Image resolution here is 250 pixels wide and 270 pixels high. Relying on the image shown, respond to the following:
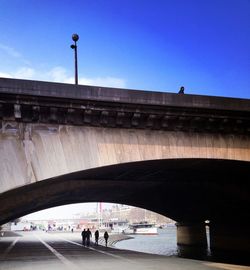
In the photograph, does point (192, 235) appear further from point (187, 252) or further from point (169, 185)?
point (169, 185)

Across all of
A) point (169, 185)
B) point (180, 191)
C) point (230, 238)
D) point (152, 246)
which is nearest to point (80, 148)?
point (169, 185)

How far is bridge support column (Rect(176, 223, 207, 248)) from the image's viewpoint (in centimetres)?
4606

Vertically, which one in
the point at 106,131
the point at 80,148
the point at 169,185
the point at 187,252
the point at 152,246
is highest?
the point at 106,131

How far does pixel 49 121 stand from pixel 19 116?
1.08 m

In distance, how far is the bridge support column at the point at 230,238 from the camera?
119 ft

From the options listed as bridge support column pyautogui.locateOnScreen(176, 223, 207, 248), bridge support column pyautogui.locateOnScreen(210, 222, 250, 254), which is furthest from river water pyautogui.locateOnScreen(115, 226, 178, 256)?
bridge support column pyautogui.locateOnScreen(210, 222, 250, 254)

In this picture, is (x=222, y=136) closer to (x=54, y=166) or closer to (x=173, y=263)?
(x=173, y=263)

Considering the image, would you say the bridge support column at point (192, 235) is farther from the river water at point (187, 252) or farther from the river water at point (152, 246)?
the river water at point (152, 246)

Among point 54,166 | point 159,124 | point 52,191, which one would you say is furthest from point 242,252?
point 54,166

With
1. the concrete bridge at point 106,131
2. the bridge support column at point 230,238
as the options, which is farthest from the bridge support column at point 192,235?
the concrete bridge at point 106,131

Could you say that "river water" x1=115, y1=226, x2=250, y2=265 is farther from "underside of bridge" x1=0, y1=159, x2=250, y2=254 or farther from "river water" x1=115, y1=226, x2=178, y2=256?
"underside of bridge" x1=0, y1=159, x2=250, y2=254

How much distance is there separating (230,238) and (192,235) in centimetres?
906

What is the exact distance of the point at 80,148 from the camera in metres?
14.5

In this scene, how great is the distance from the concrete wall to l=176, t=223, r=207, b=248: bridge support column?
3059 centimetres
